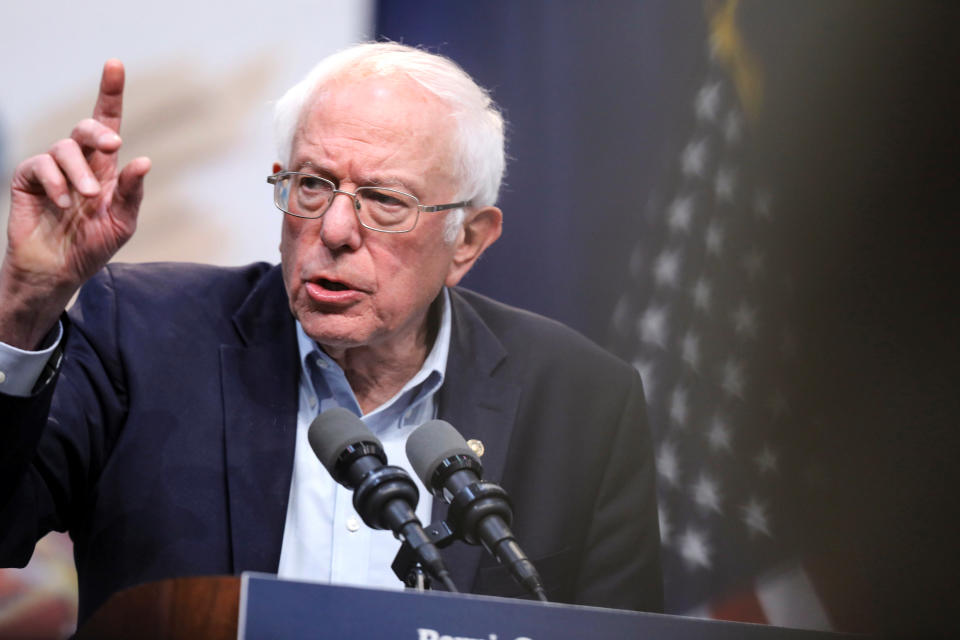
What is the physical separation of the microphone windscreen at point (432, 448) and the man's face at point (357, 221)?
0.55 metres

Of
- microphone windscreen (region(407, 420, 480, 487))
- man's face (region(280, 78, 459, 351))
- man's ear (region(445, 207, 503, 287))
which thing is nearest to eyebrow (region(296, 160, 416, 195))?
man's face (region(280, 78, 459, 351))

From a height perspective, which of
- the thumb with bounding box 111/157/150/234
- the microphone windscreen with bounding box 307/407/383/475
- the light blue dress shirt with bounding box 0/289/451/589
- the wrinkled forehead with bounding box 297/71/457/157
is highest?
the wrinkled forehead with bounding box 297/71/457/157

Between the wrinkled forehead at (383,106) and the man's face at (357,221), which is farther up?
the wrinkled forehead at (383,106)

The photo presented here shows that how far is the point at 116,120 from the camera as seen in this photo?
1410mm

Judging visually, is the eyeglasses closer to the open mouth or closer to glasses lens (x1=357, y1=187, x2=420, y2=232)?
glasses lens (x1=357, y1=187, x2=420, y2=232)

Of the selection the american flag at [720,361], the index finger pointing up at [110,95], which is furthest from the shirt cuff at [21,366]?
the american flag at [720,361]

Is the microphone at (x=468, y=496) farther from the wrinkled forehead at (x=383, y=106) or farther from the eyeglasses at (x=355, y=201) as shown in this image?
the wrinkled forehead at (x=383, y=106)

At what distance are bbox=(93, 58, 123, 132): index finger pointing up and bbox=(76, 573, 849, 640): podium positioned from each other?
0.76 metres

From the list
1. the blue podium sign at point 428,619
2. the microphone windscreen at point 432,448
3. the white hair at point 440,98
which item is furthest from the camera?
the white hair at point 440,98

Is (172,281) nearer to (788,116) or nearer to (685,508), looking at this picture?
(685,508)

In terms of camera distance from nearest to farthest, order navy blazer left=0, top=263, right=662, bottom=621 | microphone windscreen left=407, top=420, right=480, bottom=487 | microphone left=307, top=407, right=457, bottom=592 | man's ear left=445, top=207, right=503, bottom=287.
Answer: microphone left=307, top=407, right=457, bottom=592, microphone windscreen left=407, top=420, right=480, bottom=487, navy blazer left=0, top=263, right=662, bottom=621, man's ear left=445, top=207, right=503, bottom=287

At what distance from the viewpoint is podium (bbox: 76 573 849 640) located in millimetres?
903

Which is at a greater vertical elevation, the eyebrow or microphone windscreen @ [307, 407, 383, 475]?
the eyebrow

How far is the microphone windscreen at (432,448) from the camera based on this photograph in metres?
1.16
